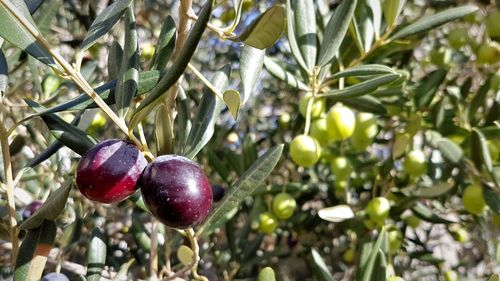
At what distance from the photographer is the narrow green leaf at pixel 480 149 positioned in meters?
1.39

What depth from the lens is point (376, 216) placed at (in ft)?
5.31

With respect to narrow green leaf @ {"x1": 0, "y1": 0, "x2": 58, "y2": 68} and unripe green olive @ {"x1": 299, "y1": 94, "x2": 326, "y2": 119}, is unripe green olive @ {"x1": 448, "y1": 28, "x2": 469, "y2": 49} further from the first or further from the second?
narrow green leaf @ {"x1": 0, "y1": 0, "x2": 58, "y2": 68}

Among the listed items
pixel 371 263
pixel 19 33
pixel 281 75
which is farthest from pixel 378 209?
pixel 19 33

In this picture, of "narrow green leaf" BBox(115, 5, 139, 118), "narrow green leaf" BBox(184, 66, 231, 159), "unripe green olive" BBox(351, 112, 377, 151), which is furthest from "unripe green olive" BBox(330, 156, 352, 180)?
"narrow green leaf" BBox(115, 5, 139, 118)

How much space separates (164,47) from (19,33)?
0.84 ft

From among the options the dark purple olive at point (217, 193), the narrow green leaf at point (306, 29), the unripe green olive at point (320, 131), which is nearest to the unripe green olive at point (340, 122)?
the unripe green olive at point (320, 131)

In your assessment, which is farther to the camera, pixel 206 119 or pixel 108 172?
pixel 206 119

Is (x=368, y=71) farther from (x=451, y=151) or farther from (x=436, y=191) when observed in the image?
(x=436, y=191)

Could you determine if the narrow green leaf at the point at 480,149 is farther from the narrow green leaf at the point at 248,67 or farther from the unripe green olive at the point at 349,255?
the unripe green olive at the point at 349,255

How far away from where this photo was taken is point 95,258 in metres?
1.13

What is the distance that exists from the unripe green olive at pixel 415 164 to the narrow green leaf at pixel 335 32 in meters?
0.52

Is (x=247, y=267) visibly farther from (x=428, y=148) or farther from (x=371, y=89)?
(x=371, y=89)

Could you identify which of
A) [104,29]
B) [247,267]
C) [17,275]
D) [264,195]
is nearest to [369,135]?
[264,195]

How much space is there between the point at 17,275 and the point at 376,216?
102cm
